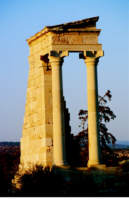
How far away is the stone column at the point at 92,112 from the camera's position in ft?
120

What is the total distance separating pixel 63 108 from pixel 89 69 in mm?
3151

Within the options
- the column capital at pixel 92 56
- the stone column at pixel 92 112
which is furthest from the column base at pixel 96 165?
the column capital at pixel 92 56

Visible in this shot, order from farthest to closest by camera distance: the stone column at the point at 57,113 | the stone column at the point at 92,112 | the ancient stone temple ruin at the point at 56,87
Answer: the stone column at the point at 92,112
the ancient stone temple ruin at the point at 56,87
the stone column at the point at 57,113

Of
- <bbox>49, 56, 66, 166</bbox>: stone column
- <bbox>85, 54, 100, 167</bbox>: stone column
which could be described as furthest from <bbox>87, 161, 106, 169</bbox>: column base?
<bbox>49, 56, 66, 166</bbox>: stone column

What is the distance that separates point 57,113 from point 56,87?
1.68m

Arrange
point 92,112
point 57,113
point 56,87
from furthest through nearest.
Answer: point 92,112 < point 56,87 < point 57,113

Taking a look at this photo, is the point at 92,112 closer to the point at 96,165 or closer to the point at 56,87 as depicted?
the point at 56,87

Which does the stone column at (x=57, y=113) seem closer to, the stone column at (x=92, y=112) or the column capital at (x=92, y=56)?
the column capital at (x=92, y=56)

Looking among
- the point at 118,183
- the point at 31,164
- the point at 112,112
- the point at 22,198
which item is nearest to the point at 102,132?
the point at 112,112

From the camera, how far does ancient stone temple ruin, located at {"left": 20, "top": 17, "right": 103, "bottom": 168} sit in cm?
3625

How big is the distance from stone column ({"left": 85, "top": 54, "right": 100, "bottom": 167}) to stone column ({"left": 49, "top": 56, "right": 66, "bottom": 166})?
1901mm

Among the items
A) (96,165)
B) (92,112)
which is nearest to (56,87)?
(92,112)

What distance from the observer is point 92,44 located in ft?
123

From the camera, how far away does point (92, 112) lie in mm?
36875
